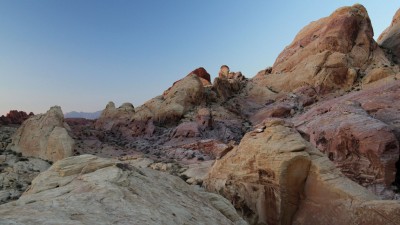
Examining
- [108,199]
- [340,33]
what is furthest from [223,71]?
[108,199]

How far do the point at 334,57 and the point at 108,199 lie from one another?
147 feet

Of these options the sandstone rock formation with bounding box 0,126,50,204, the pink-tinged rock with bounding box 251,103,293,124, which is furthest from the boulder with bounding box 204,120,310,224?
the pink-tinged rock with bounding box 251,103,293,124

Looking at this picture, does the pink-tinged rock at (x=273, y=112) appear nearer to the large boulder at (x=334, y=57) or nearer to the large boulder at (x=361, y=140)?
the large boulder at (x=334, y=57)

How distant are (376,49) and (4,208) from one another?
171 ft

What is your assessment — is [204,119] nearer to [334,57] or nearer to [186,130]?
[186,130]

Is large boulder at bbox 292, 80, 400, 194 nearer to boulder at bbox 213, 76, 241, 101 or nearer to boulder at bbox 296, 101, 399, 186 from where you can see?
boulder at bbox 296, 101, 399, 186

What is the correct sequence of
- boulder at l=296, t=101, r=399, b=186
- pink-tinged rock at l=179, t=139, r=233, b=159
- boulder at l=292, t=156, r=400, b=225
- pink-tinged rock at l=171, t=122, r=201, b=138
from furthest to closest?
1. pink-tinged rock at l=171, t=122, r=201, b=138
2. pink-tinged rock at l=179, t=139, r=233, b=159
3. boulder at l=296, t=101, r=399, b=186
4. boulder at l=292, t=156, r=400, b=225

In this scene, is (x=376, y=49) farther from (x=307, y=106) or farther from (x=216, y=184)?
(x=216, y=184)

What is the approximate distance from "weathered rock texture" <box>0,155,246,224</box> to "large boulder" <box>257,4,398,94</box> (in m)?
37.0

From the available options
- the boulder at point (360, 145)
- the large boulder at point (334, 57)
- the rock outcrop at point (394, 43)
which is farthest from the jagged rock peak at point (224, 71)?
the boulder at point (360, 145)

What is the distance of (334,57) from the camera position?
46469mm

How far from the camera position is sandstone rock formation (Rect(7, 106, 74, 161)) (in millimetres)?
31609

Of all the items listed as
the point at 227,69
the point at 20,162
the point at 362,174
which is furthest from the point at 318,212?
the point at 227,69

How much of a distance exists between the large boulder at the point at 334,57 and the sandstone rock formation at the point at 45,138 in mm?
32844
